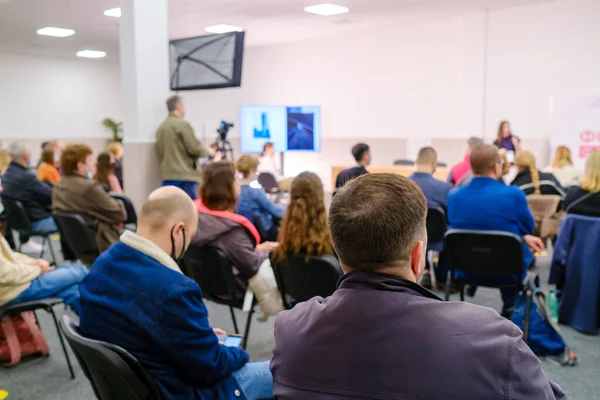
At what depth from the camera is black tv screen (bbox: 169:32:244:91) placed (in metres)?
5.82

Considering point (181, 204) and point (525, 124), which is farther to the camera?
point (525, 124)

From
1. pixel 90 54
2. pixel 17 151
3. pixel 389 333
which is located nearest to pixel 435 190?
pixel 389 333

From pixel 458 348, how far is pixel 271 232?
3.54m

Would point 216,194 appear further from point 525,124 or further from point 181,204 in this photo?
point 525,124

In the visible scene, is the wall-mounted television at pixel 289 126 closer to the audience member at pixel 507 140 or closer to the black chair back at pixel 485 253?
the audience member at pixel 507 140

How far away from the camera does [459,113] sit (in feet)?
31.0

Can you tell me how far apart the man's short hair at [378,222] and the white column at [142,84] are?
Answer: 4544 millimetres

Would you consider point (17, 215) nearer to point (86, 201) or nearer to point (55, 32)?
point (86, 201)

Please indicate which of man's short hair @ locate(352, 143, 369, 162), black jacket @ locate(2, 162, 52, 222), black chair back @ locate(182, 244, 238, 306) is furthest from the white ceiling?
black chair back @ locate(182, 244, 238, 306)

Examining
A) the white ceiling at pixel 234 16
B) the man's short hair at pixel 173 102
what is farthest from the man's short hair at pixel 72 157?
the white ceiling at pixel 234 16

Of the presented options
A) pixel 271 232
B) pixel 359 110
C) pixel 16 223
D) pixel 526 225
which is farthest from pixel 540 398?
pixel 359 110

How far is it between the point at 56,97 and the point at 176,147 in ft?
29.4

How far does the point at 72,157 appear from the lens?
4.53 meters

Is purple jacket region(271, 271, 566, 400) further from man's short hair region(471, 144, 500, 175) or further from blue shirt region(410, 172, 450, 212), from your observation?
blue shirt region(410, 172, 450, 212)
